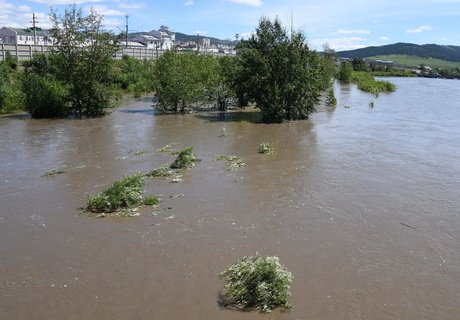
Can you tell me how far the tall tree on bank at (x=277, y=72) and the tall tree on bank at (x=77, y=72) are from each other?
7.57 metres

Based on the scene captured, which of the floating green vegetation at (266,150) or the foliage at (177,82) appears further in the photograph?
the foliage at (177,82)

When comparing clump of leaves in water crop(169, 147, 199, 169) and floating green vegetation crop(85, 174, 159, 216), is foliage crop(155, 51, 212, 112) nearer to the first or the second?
clump of leaves in water crop(169, 147, 199, 169)

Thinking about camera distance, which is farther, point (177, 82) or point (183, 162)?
point (177, 82)

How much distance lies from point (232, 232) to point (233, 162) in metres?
6.11

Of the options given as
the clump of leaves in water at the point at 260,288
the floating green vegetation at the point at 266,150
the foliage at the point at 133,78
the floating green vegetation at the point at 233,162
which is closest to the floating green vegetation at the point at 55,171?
the floating green vegetation at the point at 233,162

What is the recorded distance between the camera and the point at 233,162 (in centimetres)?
1503

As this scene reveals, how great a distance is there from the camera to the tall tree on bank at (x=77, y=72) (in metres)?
24.8

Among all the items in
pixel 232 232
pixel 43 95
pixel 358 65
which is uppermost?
pixel 358 65

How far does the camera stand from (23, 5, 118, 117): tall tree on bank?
24.8 m

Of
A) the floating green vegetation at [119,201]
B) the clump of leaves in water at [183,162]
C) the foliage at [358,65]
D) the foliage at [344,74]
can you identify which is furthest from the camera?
the foliage at [358,65]

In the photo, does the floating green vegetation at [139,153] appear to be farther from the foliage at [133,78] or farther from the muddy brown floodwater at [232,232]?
the foliage at [133,78]

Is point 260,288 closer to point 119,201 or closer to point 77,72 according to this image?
point 119,201

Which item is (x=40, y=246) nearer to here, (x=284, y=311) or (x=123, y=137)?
(x=284, y=311)

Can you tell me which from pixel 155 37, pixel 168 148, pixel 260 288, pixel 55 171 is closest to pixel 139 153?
pixel 168 148
